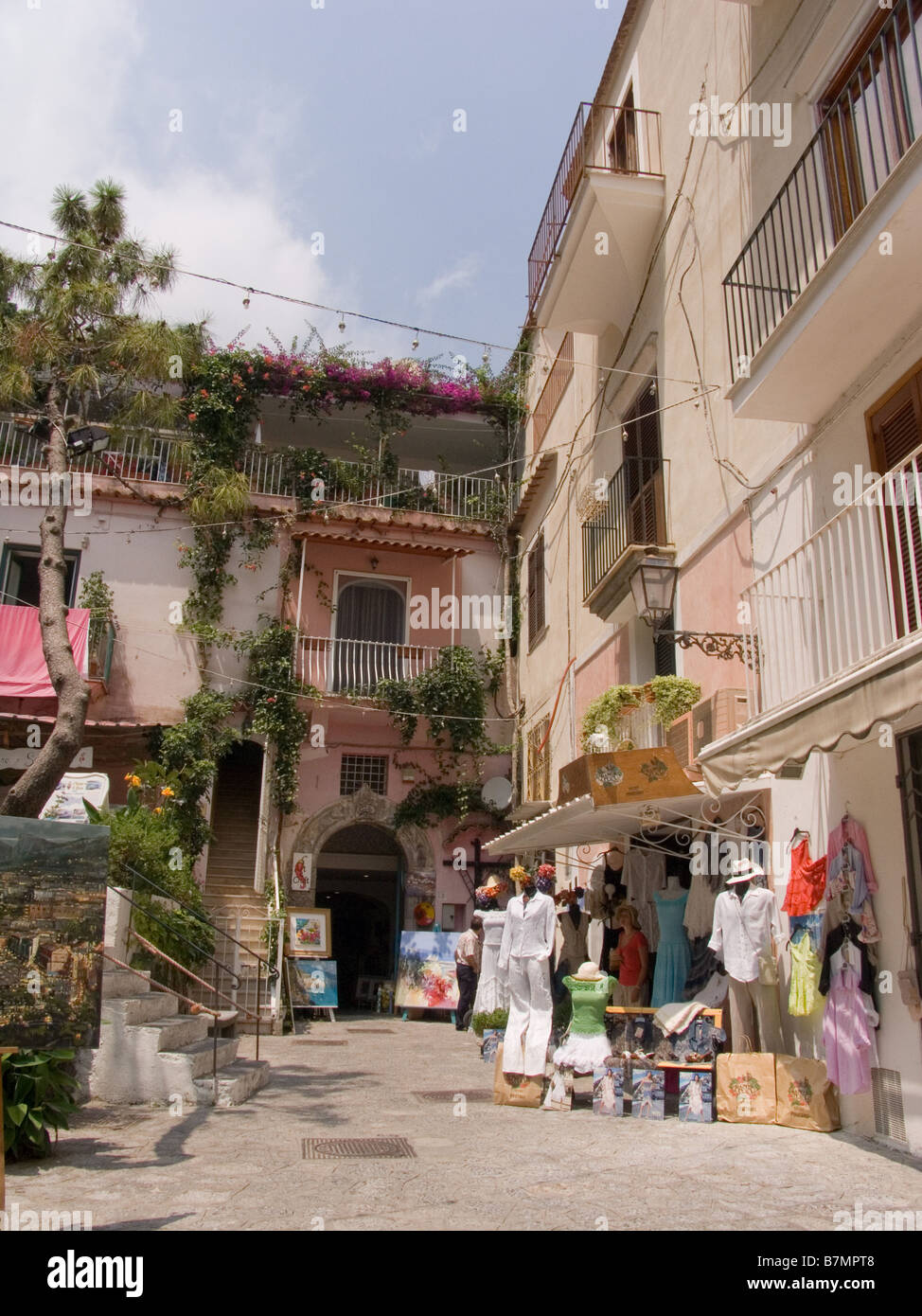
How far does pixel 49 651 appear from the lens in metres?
8.21

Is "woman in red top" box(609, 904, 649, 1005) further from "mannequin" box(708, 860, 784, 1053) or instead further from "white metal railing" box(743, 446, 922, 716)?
"white metal railing" box(743, 446, 922, 716)

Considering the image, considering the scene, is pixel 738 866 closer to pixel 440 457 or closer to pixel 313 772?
pixel 313 772

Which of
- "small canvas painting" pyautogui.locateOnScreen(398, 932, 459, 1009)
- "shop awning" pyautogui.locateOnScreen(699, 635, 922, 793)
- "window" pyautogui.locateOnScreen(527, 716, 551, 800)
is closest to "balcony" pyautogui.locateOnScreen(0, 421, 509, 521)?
"window" pyautogui.locateOnScreen(527, 716, 551, 800)

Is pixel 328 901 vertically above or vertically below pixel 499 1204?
above

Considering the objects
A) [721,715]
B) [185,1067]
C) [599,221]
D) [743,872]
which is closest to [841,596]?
[721,715]

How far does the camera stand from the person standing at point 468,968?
13555 millimetres

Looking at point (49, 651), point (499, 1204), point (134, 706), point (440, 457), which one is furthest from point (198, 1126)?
point (440, 457)

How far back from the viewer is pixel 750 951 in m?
7.18

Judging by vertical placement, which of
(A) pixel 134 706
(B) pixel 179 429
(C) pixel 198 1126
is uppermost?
(B) pixel 179 429

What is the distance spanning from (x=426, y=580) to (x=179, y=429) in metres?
5.47

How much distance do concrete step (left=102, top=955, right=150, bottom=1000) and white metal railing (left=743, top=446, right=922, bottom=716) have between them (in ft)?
18.1

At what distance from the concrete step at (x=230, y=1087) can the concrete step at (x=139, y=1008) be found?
73 centimetres

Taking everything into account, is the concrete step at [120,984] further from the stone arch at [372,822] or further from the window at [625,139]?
the window at [625,139]

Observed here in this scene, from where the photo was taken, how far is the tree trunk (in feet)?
24.9
